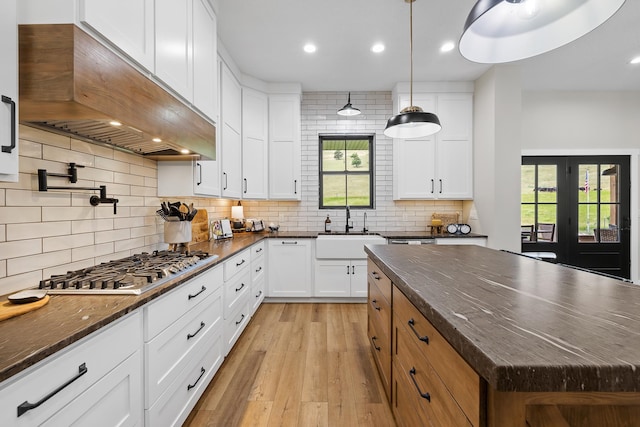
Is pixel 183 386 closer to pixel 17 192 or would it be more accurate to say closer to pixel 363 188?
pixel 17 192

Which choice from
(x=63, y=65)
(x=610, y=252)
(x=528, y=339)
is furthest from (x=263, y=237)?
(x=610, y=252)

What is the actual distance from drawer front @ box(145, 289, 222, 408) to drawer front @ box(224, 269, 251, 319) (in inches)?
11.6

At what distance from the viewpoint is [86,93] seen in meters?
1.07

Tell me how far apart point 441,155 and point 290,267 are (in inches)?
100

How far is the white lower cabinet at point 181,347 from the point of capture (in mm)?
1297

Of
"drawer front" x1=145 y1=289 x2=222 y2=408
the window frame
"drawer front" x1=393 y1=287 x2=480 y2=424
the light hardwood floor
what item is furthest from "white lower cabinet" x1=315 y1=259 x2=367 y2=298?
"drawer front" x1=393 y1=287 x2=480 y2=424

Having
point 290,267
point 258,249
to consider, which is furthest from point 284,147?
point 290,267

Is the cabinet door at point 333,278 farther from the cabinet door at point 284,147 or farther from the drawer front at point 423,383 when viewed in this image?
the drawer front at point 423,383

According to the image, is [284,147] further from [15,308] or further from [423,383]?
[423,383]

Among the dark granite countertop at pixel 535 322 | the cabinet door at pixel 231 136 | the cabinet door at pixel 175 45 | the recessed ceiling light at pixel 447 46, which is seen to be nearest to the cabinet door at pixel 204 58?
the cabinet door at pixel 175 45

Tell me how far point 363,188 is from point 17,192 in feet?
12.4

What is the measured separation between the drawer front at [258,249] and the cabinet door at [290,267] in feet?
0.38

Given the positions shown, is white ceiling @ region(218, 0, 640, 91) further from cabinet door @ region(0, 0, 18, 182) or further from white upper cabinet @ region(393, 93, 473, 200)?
cabinet door @ region(0, 0, 18, 182)

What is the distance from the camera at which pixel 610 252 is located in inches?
173
